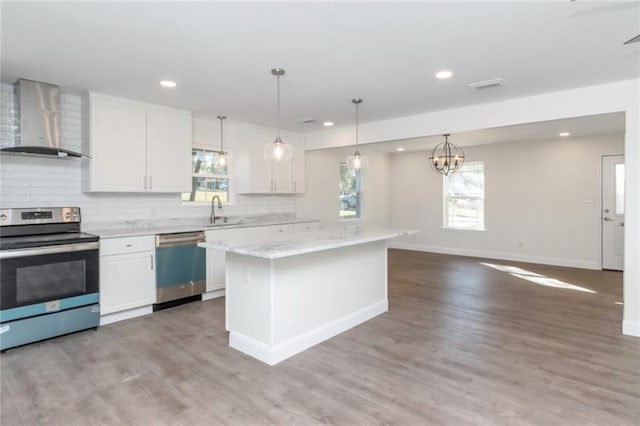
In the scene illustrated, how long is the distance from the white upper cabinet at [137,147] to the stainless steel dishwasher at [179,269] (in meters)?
0.68

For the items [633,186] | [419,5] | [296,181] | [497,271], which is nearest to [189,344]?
[419,5]

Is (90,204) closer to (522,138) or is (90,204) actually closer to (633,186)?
(633,186)

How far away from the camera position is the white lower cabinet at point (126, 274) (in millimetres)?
3674

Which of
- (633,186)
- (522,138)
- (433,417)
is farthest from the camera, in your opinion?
(522,138)

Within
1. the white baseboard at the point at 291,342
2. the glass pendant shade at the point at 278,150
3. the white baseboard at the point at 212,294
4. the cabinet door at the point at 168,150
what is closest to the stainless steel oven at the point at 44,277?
the cabinet door at the point at 168,150

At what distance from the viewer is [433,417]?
7.00ft

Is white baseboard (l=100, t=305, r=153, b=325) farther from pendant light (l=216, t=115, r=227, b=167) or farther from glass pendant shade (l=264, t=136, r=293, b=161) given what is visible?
glass pendant shade (l=264, t=136, r=293, b=161)

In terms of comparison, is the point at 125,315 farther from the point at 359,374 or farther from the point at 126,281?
the point at 359,374

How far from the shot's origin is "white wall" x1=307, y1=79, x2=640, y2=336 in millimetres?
3428

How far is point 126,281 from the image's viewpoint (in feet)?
12.6

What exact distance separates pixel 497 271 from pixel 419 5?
5175 mm

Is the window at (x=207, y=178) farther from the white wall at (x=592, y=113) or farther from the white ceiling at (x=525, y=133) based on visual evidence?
the white wall at (x=592, y=113)

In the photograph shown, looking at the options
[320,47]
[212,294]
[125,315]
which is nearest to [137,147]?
[125,315]

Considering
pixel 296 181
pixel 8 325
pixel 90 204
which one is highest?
pixel 296 181
